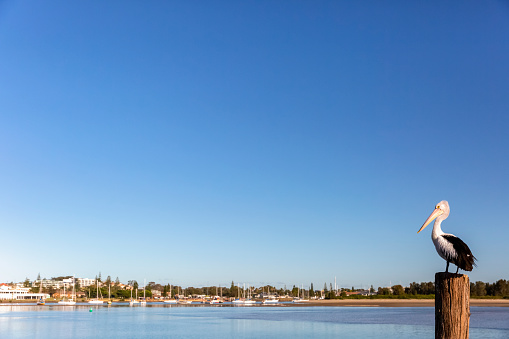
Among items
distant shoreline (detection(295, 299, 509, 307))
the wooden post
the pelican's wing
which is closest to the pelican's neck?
the pelican's wing

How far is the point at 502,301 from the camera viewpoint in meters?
158

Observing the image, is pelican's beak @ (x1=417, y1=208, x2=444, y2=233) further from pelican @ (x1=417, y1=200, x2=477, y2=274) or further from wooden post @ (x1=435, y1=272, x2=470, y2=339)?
wooden post @ (x1=435, y1=272, x2=470, y2=339)

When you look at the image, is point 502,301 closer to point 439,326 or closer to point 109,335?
point 109,335

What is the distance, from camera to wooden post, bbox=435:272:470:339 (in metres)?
5.79

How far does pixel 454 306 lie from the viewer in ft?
19.1

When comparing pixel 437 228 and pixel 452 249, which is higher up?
pixel 437 228

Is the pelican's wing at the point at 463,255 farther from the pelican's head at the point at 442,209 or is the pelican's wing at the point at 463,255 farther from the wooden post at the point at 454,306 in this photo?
the wooden post at the point at 454,306

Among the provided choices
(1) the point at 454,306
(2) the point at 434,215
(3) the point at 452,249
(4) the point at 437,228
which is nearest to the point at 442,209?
(2) the point at 434,215

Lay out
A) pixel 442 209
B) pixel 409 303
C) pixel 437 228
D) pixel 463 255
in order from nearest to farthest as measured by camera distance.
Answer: pixel 463 255 < pixel 437 228 < pixel 442 209 < pixel 409 303

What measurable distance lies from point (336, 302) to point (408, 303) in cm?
3515

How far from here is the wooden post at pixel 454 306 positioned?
19.0 feet

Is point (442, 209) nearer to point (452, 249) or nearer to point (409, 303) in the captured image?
point (452, 249)

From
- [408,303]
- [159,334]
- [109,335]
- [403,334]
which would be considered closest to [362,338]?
[403,334]

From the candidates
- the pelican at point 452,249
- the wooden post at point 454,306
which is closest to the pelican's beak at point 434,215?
the pelican at point 452,249
